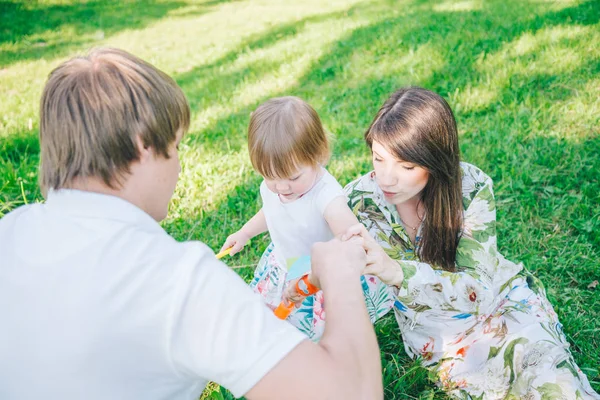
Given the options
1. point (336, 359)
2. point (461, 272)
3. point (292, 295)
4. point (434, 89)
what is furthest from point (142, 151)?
point (434, 89)

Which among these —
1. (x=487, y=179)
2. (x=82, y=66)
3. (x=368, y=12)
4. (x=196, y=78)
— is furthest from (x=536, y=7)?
(x=82, y=66)

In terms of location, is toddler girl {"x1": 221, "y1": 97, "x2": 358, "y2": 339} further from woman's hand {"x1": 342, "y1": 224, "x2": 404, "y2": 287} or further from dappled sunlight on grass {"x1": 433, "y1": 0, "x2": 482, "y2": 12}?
dappled sunlight on grass {"x1": 433, "y1": 0, "x2": 482, "y2": 12}

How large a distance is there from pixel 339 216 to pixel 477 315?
759 mm

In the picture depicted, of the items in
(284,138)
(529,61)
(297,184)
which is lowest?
(529,61)

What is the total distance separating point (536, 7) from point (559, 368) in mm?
5687

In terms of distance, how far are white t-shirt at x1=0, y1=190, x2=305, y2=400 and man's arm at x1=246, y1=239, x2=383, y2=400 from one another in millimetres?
31

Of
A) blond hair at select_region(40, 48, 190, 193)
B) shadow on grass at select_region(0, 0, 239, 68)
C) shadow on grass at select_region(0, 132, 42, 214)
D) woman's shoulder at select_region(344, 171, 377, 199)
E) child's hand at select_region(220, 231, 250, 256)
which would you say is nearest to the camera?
blond hair at select_region(40, 48, 190, 193)

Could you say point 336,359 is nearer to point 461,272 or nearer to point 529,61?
point 461,272

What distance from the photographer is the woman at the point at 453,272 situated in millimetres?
1936

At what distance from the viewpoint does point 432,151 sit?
2.03m

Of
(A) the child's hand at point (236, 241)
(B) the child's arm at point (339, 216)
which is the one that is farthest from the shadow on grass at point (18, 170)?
(B) the child's arm at point (339, 216)

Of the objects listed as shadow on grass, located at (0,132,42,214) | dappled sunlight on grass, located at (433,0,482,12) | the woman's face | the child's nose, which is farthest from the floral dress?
dappled sunlight on grass, located at (433,0,482,12)

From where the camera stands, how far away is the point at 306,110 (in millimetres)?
2145

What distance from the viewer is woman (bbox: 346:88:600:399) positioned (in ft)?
6.35
